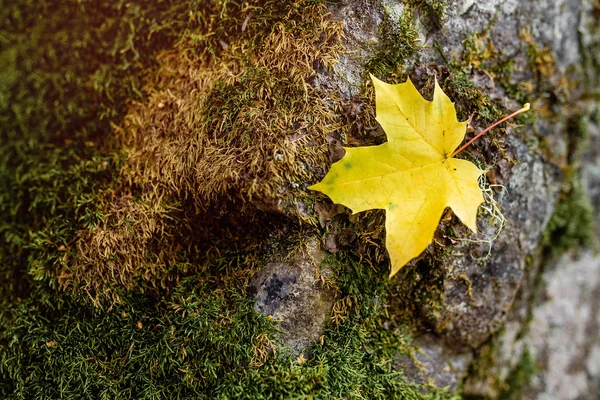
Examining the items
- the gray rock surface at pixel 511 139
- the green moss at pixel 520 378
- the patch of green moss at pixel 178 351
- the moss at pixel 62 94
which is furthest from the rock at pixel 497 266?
the moss at pixel 62 94

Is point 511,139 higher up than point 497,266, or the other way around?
point 511,139

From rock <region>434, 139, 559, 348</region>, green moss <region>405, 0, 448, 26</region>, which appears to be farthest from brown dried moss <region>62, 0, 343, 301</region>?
rock <region>434, 139, 559, 348</region>

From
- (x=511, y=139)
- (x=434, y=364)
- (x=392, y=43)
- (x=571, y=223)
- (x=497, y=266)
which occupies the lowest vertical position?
(x=434, y=364)

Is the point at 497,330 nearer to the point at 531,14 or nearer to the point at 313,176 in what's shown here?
the point at 313,176

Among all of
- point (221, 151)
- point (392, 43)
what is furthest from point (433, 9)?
point (221, 151)

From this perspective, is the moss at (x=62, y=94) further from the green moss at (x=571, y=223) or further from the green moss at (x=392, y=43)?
the green moss at (x=571, y=223)

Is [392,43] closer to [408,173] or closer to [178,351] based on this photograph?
[408,173]

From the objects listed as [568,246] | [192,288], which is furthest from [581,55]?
[192,288]
